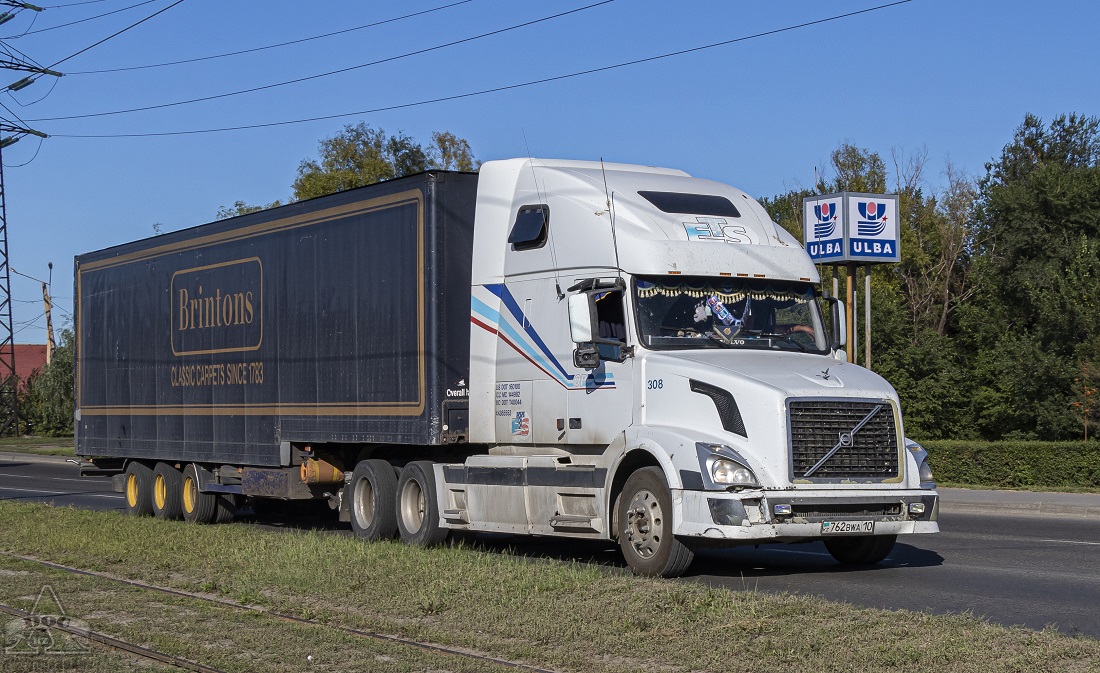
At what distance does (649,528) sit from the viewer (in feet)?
40.2

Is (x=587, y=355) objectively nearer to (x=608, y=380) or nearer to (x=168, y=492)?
(x=608, y=380)

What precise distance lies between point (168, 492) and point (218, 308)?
10.6ft

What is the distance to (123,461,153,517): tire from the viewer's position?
21.2 m

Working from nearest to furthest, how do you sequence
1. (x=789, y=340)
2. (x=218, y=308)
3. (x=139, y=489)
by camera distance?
(x=789, y=340) < (x=218, y=308) < (x=139, y=489)

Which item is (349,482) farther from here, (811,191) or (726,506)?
(811,191)

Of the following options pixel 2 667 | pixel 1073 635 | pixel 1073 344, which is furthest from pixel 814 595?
pixel 1073 344

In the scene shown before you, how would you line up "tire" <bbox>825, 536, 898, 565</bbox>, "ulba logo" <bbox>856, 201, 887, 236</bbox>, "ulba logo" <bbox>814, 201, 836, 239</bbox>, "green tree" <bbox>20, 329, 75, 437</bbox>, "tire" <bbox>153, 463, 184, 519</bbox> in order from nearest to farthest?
"tire" <bbox>825, 536, 898, 565</bbox> < "tire" <bbox>153, 463, 184, 519</bbox> < "ulba logo" <bbox>856, 201, 887, 236</bbox> < "ulba logo" <bbox>814, 201, 836, 239</bbox> < "green tree" <bbox>20, 329, 75, 437</bbox>

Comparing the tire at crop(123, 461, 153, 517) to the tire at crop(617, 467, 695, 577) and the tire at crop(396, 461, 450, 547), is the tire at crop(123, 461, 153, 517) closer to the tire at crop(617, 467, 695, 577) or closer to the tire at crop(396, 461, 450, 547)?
the tire at crop(396, 461, 450, 547)

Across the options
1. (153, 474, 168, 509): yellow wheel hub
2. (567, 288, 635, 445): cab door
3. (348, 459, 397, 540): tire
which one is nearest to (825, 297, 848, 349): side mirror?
(567, 288, 635, 445): cab door

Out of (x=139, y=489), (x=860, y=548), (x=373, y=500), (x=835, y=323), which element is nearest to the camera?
(x=860, y=548)

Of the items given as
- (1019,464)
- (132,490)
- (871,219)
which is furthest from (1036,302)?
(132,490)

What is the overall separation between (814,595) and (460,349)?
524 centimetres


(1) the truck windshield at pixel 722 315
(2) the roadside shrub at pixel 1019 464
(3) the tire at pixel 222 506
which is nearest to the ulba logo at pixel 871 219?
(2) the roadside shrub at pixel 1019 464

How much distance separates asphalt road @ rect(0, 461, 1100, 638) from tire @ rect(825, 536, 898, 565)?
148 mm
